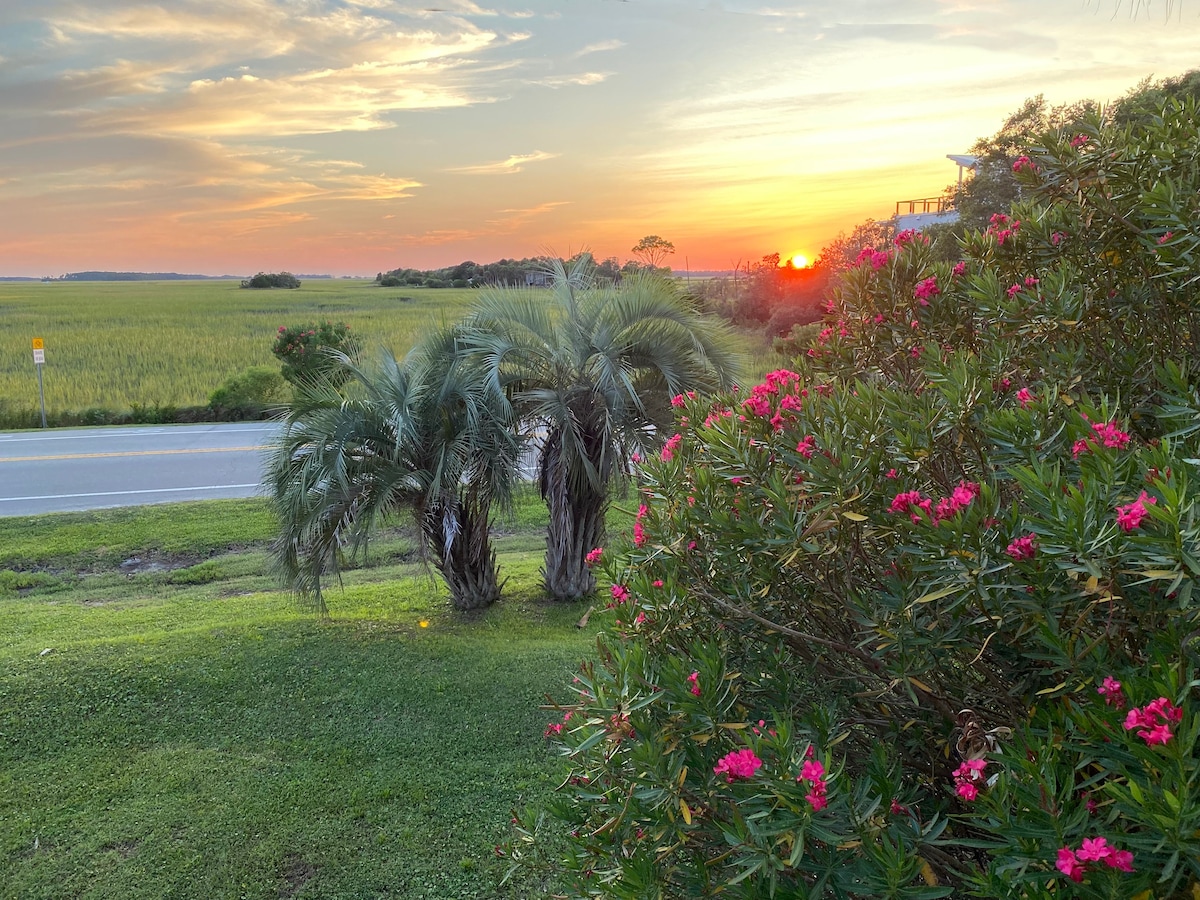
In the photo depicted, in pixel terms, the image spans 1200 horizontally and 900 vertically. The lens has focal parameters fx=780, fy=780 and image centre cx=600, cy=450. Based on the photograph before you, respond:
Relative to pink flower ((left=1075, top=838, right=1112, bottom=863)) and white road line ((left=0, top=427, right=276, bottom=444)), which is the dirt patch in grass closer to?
pink flower ((left=1075, top=838, right=1112, bottom=863))

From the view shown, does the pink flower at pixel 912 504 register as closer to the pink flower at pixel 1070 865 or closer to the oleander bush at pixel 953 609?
the oleander bush at pixel 953 609

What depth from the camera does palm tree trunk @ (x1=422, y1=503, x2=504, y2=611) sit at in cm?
667

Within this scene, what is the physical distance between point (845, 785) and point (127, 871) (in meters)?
3.48

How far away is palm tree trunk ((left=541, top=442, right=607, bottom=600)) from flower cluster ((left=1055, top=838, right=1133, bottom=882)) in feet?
18.5

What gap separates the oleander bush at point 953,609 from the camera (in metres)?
1.02

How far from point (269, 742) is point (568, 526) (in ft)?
10.4

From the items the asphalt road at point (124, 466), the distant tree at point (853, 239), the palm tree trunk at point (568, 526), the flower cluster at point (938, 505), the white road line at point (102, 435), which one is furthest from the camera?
the distant tree at point (853, 239)

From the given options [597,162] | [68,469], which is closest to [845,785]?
[597,162]

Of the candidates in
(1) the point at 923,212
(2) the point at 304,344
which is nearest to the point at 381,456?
(2) the point at 304,344

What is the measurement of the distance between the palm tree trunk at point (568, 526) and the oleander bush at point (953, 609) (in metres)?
4.66

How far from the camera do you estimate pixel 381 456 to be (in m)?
6.17

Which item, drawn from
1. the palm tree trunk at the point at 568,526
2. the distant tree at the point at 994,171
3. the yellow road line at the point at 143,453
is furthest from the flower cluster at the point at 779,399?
the distant tree at the point at 994,171

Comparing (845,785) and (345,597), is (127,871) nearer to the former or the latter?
(845,785)

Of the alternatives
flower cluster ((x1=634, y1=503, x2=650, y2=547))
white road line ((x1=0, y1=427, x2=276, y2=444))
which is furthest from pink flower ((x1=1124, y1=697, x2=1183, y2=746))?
white road line ((x1=0, y1=427, x2=276, y2=444))
